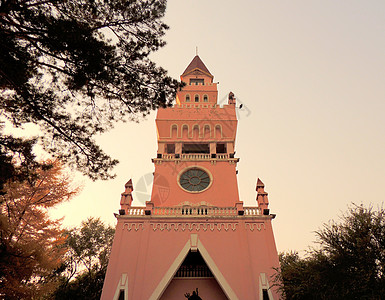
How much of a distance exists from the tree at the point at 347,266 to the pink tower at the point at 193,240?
2714 mm

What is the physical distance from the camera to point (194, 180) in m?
23.0

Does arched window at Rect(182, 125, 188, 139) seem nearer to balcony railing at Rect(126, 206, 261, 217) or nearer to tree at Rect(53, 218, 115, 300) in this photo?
balcony railing at Rect(126, 206, 261, 217)

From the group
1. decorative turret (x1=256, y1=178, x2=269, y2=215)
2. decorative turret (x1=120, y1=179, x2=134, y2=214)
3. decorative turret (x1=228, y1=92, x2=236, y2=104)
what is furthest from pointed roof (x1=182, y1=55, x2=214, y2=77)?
decorative turret (x1=120, y1=179, x2=134, y2=214)

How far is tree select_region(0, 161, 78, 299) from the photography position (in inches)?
457

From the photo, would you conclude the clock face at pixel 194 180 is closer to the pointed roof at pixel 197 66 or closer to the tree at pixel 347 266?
the tree at pixel 347 266

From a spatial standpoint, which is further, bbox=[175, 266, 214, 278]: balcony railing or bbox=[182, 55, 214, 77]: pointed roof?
bbox=[182, 55, 214, 77]: pointed roof

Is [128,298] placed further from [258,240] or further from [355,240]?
[355,240]

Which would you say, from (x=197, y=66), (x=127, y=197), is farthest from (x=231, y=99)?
(x=127, y=197)

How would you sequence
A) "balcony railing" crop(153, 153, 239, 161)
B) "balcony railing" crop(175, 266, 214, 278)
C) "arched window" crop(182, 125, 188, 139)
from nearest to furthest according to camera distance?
"balcony railing" crop(175, 266, 214, 278) → "balcony railing" crop(153, 153, 239, 161) → "arched window" crop(182, 125, 188, 139)

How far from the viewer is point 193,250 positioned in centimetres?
1698

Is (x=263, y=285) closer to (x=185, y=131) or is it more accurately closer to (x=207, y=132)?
(x=207, y=132)

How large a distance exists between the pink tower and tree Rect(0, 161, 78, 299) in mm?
3933

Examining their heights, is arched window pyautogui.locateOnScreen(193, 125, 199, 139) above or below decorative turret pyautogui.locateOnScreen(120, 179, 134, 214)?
above

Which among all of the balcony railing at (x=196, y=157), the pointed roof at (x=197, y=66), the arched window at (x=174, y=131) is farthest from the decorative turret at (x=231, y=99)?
the arched window at (x=174, y=131)
